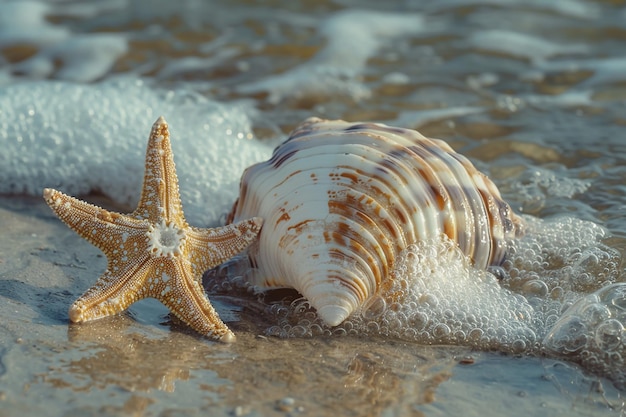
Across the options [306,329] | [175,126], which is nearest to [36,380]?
[306,329]

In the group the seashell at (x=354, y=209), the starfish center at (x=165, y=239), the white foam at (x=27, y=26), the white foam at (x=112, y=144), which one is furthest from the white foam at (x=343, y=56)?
the starfish center at (x=165, y=239)

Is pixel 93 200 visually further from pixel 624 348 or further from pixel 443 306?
pixel 624 348

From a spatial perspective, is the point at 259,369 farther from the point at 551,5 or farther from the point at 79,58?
the point at 551,5

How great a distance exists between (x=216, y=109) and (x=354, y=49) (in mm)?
2028

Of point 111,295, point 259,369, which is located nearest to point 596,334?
point 259,369

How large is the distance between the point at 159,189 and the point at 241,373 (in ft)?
3.16

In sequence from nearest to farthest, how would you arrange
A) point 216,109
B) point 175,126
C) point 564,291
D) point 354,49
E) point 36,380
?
point 36,380 → point 564,291 → point 175,126 → point 216,109 → point 354,49

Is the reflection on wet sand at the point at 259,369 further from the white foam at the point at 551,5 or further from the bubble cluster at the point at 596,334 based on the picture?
the white foam at the point at 551,5

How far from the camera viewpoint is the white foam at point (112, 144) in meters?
5.04

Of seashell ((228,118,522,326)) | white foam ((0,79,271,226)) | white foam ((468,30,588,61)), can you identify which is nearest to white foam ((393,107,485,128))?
white foam ((0,79,271,226))

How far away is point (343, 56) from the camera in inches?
290

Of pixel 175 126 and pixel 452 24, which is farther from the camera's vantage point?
pixel 452 24

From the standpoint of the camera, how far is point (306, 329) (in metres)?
3.50

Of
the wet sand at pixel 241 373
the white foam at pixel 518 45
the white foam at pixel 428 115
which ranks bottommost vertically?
the wet sand at pixel 241 373
